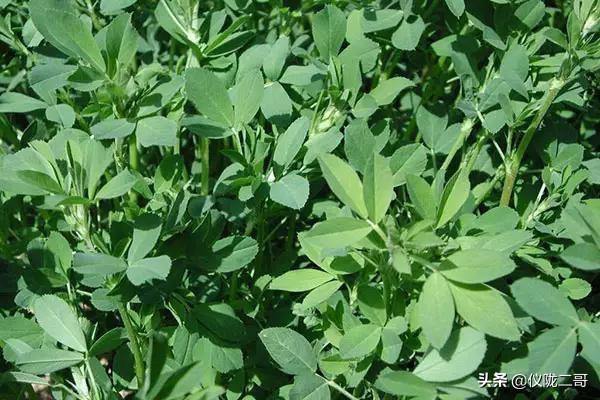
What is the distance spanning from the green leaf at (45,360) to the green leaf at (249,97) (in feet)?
1.90

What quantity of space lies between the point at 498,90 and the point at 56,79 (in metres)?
0.99

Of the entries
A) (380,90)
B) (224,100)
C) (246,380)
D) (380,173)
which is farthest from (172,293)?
(380,90)

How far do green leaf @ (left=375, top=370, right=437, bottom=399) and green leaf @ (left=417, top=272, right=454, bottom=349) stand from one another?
0.40 ft

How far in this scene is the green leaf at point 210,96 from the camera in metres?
1.46

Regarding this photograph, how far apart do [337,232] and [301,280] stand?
1.01 ft

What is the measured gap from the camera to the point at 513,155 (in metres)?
1.72

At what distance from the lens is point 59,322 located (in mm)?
1452

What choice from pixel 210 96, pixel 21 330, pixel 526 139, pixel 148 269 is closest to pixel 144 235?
pixel 148 269

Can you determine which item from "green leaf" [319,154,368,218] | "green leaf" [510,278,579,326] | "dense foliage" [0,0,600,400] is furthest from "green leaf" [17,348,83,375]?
"green leaf" [510,278,579,326]

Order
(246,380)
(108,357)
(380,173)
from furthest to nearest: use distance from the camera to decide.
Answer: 1. (108,357)
2. (246,380)
3. (380,173)

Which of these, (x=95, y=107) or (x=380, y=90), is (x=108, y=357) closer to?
(x=95, y=107)

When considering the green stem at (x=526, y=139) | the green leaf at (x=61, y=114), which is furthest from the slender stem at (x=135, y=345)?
the green stem at (x=526, y=139)

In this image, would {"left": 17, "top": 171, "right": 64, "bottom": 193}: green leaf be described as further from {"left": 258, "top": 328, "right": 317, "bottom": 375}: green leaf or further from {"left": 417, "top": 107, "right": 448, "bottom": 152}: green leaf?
{"left": 417, "top": 107, "right": 448, "bottom": 152}: green leaf

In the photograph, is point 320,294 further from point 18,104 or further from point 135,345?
point 18,104
